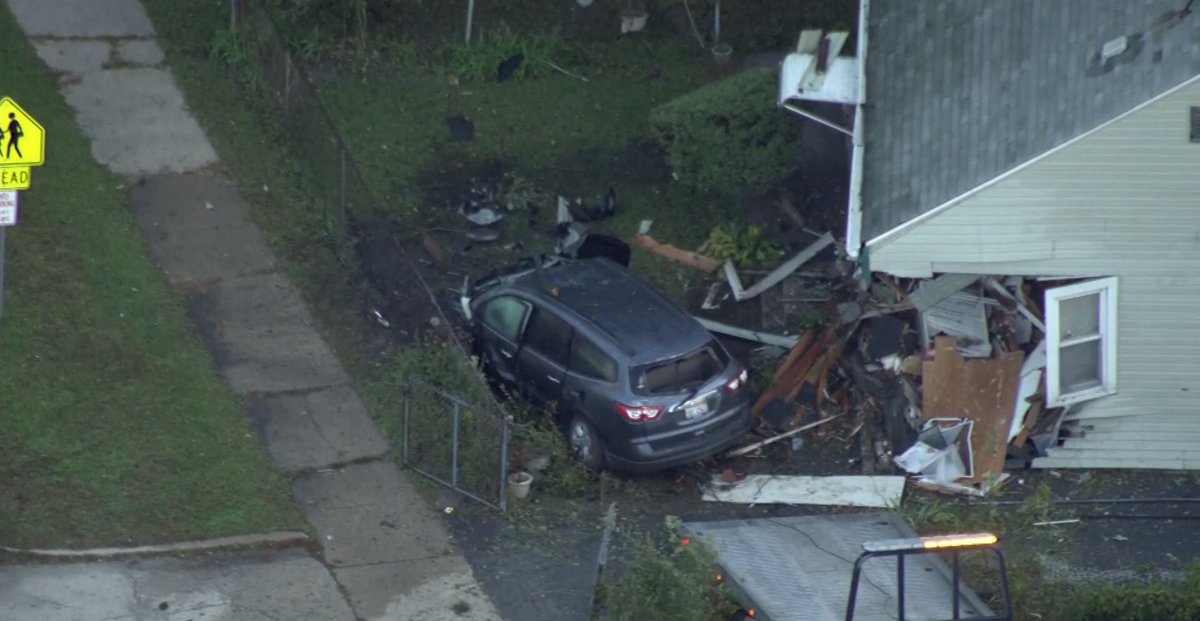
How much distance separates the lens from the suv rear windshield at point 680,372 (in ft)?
44.9

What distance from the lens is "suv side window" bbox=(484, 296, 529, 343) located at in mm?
14727

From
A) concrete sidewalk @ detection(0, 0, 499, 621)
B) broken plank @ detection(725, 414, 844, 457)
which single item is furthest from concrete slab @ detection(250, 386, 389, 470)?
broken plank @ detection(725, 414, 844, 457)

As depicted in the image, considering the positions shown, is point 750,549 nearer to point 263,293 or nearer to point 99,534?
point 99,534

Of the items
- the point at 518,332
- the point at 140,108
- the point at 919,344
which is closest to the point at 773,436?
the point at 919,344

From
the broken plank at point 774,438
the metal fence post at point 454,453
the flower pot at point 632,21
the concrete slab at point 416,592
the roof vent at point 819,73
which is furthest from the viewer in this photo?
the flower pot at point 632,21

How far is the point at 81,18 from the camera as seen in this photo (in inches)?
784

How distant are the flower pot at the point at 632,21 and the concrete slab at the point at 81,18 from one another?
20.3ft

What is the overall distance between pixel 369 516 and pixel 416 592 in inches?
48.9

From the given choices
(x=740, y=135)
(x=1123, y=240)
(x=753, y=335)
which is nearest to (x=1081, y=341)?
(x=1123, y=240)

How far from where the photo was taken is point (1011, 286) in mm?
14766

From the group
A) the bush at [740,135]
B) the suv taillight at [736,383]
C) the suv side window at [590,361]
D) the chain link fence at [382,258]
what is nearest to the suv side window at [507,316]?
the chain link fence at [382,258]

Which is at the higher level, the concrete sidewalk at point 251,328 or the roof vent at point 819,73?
the roof vent at point 819,73

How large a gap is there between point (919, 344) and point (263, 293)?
22.1ft

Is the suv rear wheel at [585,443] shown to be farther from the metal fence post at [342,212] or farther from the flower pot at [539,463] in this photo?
the metal fence post at [342,212]
